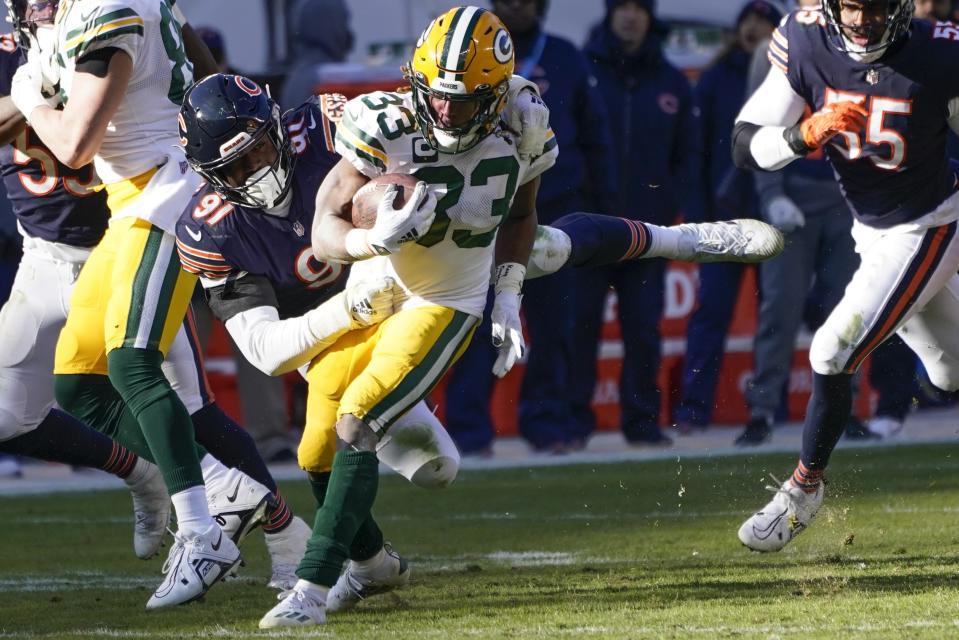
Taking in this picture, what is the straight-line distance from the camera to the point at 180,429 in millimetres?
4594

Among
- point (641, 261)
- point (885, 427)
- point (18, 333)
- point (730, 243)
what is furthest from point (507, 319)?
point (885, 427)

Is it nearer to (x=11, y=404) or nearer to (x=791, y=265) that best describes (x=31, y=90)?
(x=11, y=404)

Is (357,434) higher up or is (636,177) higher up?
(357,434)

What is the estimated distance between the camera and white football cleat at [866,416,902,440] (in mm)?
7852

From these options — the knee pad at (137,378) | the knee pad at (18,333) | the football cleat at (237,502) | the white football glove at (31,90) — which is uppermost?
the white football glove at (31,90)

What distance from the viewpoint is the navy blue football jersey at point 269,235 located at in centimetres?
455

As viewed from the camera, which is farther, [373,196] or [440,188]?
[440,188]

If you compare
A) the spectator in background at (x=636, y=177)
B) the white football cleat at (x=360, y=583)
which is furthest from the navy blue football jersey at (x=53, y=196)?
the spectator in background at (x=636, y=177)

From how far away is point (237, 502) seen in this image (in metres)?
4.86

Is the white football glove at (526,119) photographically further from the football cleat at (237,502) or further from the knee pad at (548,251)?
the football cleat at (237,502)

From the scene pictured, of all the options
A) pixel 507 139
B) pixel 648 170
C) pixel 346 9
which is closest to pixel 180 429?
pixel 507 139

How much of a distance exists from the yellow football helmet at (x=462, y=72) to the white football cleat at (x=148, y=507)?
66.1 inches

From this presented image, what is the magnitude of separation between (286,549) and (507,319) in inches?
40.4

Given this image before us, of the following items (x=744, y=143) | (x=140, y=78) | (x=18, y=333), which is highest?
(x=140, y=78)
